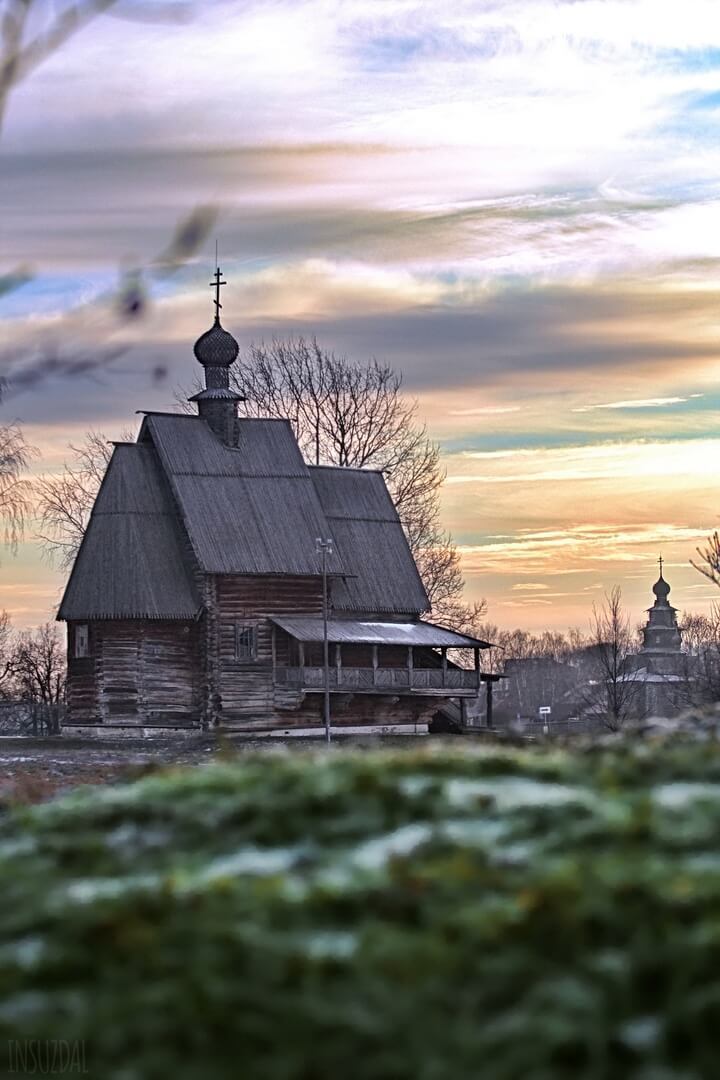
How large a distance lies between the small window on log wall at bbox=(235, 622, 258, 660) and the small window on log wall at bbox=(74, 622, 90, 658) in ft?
A: 12.8

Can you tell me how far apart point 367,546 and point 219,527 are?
225 inches

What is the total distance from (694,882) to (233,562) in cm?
3726

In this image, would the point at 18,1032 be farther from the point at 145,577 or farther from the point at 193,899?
the point at 145,577

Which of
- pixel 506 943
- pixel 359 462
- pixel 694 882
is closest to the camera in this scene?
pixel 506 943

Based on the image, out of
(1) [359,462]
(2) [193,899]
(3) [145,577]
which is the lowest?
(2) [193,899]

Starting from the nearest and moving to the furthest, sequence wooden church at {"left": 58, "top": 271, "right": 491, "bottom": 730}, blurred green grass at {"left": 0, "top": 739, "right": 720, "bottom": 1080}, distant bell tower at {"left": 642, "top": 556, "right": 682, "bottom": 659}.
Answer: blurred green grass at {"left": 0, "top": 739, "right": 720, "bottom": 1080} → wooden church at {"left": 58, "top": 271, "right": 491, "bottom": 730} → distant bell tower at {"left": 642, "top": 556, "right": 682, "bottom": 659}

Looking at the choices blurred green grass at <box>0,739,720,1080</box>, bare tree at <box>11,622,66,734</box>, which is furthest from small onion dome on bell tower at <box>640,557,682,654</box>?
blurred green grass at <box>0,739,720,1080</box>

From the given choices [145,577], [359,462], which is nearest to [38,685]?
[359,462]

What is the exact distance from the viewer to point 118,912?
6156mm

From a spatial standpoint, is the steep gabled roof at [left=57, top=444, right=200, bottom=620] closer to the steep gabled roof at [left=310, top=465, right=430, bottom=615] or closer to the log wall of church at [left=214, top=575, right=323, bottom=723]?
the log wall of church at [left=214, top=575, right=323, bottom=723]

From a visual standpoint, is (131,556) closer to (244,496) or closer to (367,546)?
(244,496)

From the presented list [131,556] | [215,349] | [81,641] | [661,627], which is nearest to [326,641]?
[131,556]

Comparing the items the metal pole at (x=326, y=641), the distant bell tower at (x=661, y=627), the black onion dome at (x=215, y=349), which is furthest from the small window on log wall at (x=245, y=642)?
the distant bell tower at (x=661, y=627)

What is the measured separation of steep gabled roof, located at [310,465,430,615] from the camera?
46.6m
